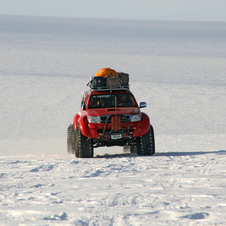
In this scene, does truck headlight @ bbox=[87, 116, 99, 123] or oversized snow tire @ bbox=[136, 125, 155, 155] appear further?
oversized snow tire @ bbox=[136, 125, 155, 155]

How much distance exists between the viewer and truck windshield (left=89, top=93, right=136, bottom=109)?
904cm

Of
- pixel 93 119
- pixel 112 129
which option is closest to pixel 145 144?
pixel 112 129

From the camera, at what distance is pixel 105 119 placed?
8344 millimetres

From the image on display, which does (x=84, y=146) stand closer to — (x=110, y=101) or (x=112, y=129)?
(x=112, y=129)

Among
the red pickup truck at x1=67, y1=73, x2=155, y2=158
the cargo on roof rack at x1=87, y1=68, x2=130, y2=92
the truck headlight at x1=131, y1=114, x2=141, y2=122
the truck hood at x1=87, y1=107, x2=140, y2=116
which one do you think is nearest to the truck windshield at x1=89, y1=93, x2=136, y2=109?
the red pickup truck at x1=67, y1=73, x2=155, y2=158

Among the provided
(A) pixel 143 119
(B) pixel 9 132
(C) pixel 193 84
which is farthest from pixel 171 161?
(C) pixel 193 84

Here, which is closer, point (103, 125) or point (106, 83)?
point (103, 125)

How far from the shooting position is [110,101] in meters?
9.08

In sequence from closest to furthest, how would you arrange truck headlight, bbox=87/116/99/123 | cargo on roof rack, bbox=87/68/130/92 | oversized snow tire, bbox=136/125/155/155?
truck headlight, bbox=87/116/99/123 → oversized snow tire, bbox=136/125/155/155 → cargo on roof rack, bbox=87/68/130/92

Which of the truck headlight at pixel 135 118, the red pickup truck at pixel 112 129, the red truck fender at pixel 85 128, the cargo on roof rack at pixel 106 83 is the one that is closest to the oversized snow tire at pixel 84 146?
the red pickup truck at pixel 112 129

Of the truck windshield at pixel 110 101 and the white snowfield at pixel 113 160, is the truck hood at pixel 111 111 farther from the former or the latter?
Answer: the white snowfield at pixel 113 160

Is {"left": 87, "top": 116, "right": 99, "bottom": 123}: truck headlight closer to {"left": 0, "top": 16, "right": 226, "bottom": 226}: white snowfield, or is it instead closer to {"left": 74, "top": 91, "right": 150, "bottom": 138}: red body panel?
{"left": 74, "top": 91, "right": 150, "bottom": 138}: red body panel

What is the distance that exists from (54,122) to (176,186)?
10604 mm

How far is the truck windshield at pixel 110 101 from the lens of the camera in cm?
904
